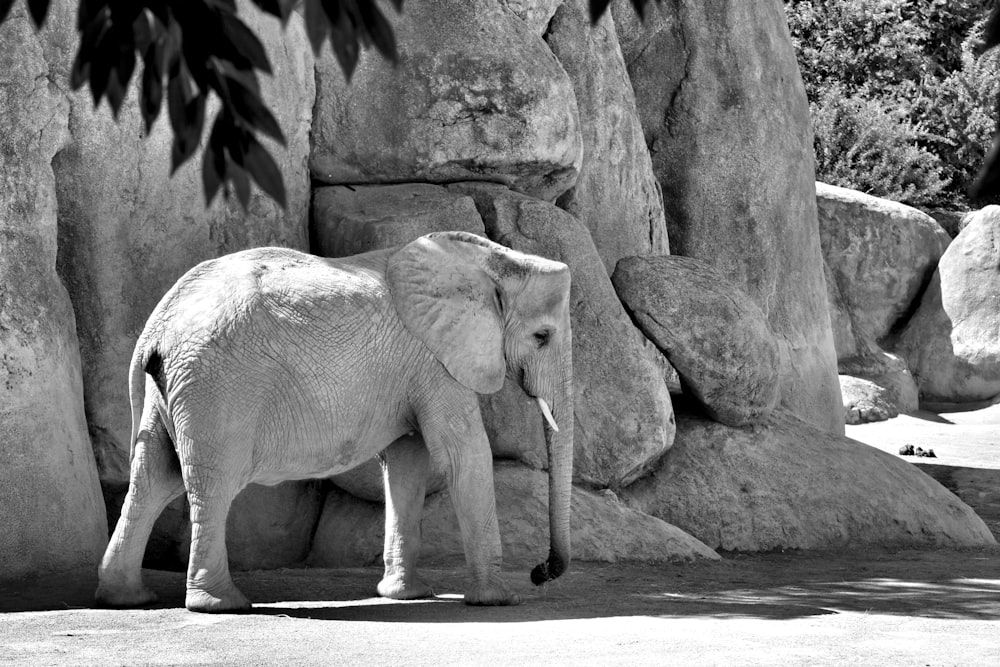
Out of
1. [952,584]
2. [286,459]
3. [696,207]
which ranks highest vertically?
[696,207]

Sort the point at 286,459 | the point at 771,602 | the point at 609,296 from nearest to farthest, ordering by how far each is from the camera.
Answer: the point at 286,459 < the point at 771,602 < the point at 609,296

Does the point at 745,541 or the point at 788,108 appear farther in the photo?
the point at 788,108

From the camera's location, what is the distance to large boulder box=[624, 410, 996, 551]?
424 inches

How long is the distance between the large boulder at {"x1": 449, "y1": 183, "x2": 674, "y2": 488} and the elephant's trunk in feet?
6.67

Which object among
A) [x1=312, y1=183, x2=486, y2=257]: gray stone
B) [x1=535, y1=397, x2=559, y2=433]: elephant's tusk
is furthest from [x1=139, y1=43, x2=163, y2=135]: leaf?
[x1=312, y1=183, x2=486, y2=257]: gray stone

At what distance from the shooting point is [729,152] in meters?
13.7

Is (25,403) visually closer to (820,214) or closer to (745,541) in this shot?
(745,541)

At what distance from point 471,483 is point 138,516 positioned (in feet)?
5.35

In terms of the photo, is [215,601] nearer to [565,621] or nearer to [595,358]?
[565,621]

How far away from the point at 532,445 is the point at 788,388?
15.3 feet

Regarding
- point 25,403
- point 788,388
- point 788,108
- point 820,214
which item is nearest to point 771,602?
point 25,403

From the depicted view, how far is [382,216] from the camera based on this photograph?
379 inches

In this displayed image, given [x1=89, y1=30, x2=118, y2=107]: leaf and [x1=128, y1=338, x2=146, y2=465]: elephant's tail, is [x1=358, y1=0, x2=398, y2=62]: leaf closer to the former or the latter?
[x1=89, y1=30, x2=118, y2=107]: leaf

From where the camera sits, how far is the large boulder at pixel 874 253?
20766mm
